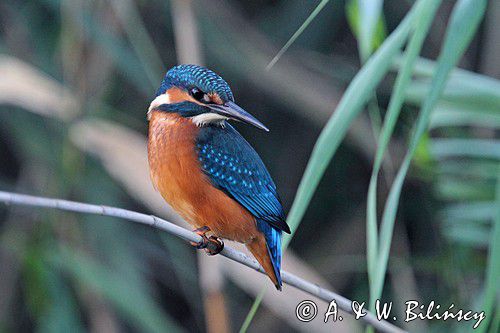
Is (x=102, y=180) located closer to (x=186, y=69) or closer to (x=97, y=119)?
(x=97, y=119)

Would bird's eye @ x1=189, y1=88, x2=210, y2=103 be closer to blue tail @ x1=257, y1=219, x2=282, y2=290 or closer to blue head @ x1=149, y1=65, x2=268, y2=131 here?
blue head @ x1=149, y1=65, x2=268, y2=131

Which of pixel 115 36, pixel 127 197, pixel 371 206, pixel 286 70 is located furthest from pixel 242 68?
pixel 371 206

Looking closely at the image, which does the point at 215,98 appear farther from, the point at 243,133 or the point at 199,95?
the point at 243,133

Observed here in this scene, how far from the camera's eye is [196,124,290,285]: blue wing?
1.12 meters

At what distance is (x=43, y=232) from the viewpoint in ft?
8.84

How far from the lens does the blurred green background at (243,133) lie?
231 centimetres

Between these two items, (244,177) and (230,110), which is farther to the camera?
(244,177)

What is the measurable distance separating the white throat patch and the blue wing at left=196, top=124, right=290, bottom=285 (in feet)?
0.08

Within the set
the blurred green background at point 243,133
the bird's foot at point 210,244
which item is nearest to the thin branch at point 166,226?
the bird's foot at point 210,244

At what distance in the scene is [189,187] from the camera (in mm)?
1197

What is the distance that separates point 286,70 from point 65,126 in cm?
73

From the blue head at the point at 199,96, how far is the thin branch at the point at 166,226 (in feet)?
0.49

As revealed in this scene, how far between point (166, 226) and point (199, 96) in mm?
227

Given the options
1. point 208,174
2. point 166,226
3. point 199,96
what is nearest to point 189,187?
point 208,174
